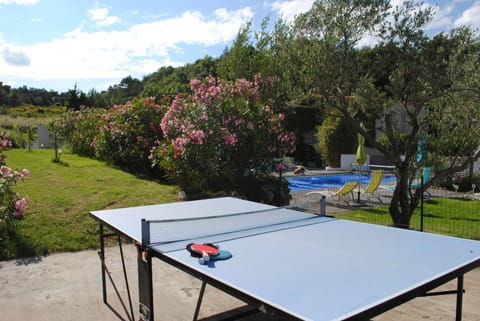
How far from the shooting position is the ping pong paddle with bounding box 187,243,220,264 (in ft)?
7.29

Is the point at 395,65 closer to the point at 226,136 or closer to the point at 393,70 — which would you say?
the point at 393,70

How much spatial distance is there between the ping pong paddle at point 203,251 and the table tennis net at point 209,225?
40 centimetres

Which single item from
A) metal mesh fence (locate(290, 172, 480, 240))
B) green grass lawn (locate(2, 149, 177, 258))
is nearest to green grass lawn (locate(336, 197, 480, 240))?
metal mesh fence (locate(290, 172, 480, 240))

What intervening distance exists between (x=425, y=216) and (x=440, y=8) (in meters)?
4.72

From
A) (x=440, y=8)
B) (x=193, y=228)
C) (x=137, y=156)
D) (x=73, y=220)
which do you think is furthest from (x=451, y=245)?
(x=137, y=156)

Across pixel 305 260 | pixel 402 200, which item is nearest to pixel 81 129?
pixel 402 200

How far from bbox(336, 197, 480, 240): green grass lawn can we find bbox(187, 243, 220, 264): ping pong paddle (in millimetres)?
6109

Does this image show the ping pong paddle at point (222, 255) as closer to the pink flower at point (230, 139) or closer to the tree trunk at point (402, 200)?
the tree trunk at point (402, 200)

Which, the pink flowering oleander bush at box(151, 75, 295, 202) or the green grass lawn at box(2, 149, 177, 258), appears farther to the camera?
the pink flowering oleander bush at box(151, 75, 295, 202)

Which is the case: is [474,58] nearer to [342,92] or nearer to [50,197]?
[342,92]

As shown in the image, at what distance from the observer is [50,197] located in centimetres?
826

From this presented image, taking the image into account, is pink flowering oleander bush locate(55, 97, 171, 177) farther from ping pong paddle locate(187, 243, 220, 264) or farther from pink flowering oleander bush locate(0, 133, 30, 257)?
ping pong paddle locate(187, 243, 220, 264)

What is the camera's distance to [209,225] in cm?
309

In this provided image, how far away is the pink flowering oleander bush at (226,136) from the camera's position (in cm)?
814
